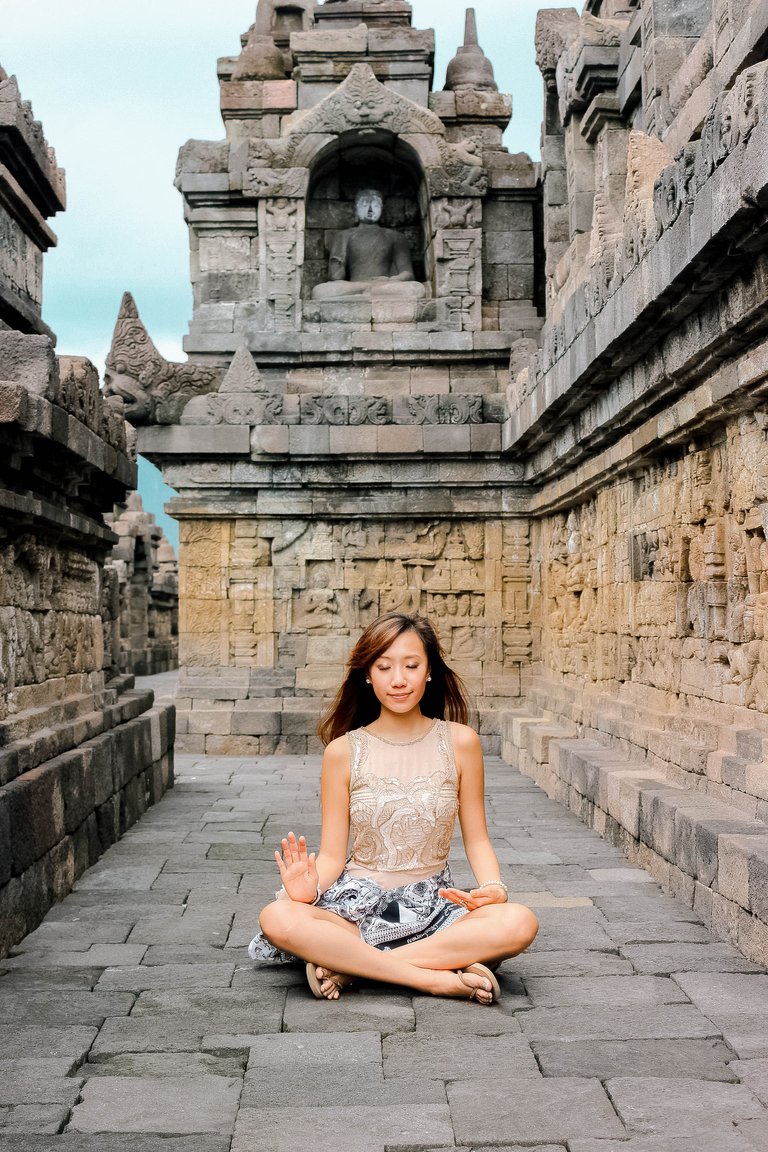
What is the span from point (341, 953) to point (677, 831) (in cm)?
203

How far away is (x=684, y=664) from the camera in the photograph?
634cm

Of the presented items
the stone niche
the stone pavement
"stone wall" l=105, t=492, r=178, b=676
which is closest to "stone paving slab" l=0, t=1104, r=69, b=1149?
the stone pavement

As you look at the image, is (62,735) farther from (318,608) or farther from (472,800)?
(318,608)

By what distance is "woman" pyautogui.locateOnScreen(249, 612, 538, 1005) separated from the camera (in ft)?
12.3

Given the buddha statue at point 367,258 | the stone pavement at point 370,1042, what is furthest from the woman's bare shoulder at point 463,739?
the buddha statue at point 367,258

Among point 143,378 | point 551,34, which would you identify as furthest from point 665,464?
point 551,34

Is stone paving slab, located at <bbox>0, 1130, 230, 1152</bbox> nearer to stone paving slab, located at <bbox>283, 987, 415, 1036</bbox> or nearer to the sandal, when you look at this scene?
stone paving slab, located at <bbox>283, 987, 415, 1036</bbox>

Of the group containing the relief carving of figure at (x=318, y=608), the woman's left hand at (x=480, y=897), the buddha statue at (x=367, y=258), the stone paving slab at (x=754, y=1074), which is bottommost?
the stone paving slab at (x=754, y=1074)

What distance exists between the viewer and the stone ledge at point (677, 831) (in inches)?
169

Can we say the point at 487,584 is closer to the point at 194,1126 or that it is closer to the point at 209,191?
the point at 209,191

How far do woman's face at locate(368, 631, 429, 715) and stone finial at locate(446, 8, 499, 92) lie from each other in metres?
11.0

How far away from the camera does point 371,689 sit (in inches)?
168

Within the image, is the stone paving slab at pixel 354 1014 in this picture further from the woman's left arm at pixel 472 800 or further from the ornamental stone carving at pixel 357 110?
the ornamental stone carving at pixel 357 110

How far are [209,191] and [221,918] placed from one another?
9.68 m
